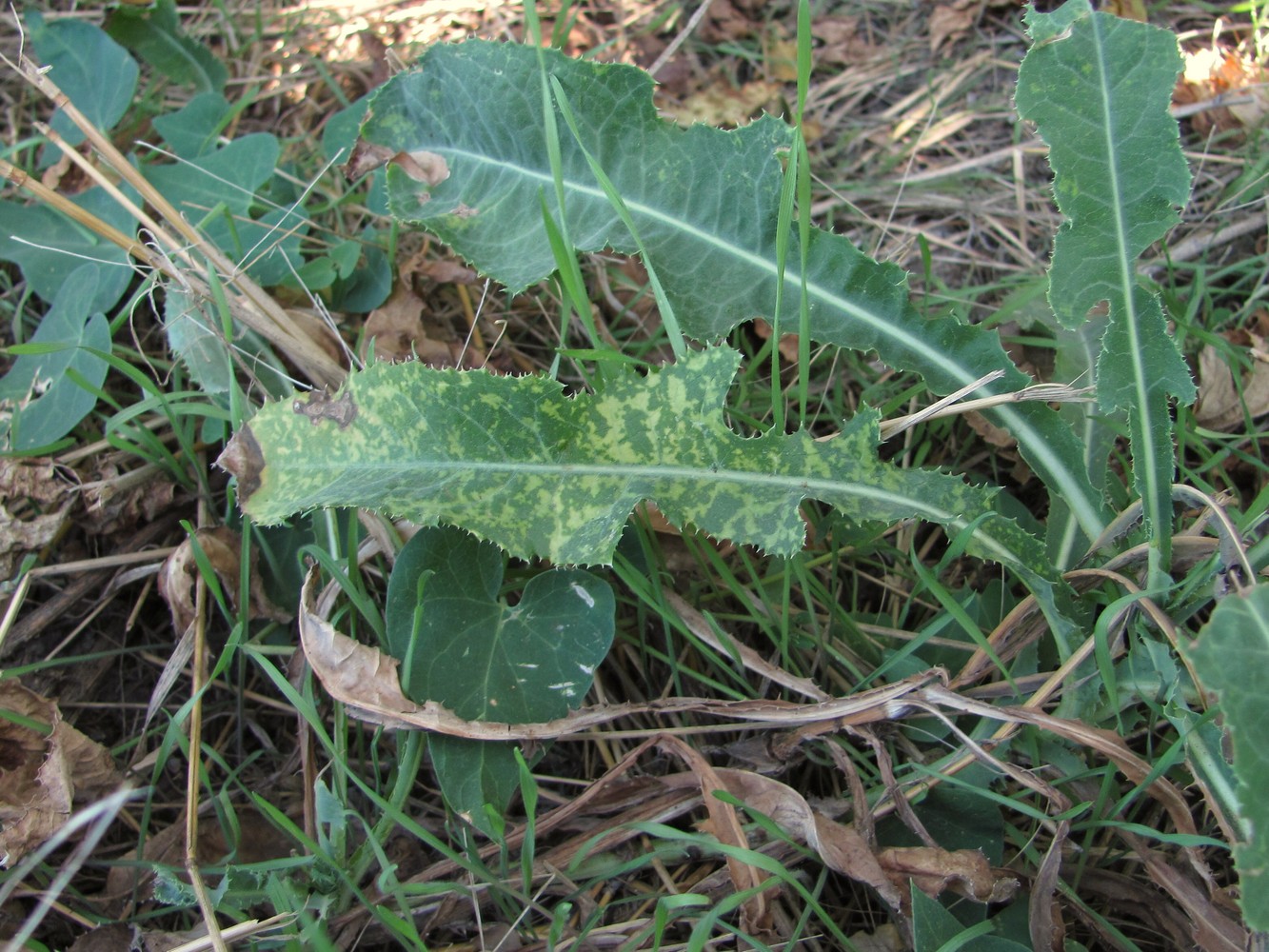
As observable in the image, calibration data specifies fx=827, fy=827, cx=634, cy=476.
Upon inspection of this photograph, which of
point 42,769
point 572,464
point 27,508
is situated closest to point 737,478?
point 572,464

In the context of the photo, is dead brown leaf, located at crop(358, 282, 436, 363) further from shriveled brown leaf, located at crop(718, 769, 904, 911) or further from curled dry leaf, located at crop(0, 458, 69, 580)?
shriveled brown leaf, located at crop(718, 769, 904, 911)

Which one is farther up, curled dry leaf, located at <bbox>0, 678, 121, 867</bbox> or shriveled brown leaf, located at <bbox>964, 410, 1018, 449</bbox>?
shriveled brown leaf, located at <bbox>964, 410, 1018, 449</bbox>

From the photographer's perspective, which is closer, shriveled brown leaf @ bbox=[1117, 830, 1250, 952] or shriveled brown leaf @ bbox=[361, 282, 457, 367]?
shriveled brown leaf @ bbox=[1117, 830, 1250, 952]

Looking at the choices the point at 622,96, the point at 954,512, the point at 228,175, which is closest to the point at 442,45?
the point at 622,96

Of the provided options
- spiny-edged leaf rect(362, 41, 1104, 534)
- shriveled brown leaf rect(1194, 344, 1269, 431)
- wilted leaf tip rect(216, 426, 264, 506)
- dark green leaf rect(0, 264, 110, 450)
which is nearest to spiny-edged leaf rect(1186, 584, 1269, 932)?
spiny-edged leaf rect(362, 41, 1104, 534)

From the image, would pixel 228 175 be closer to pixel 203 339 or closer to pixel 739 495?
pixel 203 339

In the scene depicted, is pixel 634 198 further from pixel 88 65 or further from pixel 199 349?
pixel 88 65
